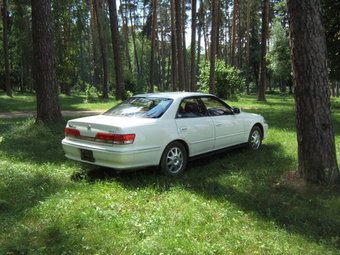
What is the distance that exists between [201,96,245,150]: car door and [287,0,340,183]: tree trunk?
1.98m

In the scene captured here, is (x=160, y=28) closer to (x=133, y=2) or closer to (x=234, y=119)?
(x=133, y=2)

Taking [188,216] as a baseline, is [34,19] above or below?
above

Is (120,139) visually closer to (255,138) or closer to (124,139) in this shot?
(124,139)

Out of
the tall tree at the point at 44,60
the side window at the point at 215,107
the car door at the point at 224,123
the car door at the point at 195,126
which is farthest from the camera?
the tall tree at the point at 44,60

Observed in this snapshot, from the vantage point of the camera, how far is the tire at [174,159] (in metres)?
5.77

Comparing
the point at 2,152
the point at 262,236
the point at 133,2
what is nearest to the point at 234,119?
the point at 262,236

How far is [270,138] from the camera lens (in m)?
9.16

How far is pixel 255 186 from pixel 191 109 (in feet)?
6.59

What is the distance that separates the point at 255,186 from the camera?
5355 mm

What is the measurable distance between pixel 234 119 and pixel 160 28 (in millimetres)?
45169

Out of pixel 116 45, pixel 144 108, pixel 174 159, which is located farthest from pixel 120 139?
pixel 116 45

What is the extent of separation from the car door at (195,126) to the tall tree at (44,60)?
558cm

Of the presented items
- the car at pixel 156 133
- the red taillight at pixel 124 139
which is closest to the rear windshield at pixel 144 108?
the car at pixel 156 133

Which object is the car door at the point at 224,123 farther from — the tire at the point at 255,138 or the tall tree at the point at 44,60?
the tall tree at the point at 44,60
